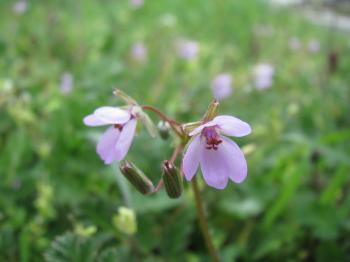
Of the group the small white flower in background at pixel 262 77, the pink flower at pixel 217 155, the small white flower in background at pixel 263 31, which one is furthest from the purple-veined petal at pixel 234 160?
the small white flower in background at pixel 263 31

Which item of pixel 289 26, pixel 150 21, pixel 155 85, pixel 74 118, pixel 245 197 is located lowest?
pixel 245 197

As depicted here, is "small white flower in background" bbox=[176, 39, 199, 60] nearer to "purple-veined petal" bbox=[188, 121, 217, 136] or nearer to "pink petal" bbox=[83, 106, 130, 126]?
"pink petal" bbox=[83, 106, 130, 126]

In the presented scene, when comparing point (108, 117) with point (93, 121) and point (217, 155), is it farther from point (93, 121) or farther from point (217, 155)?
point (217, 155)

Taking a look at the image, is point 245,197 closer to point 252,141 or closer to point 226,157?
point 252,141

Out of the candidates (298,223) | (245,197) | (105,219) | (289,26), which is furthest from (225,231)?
(289,26)

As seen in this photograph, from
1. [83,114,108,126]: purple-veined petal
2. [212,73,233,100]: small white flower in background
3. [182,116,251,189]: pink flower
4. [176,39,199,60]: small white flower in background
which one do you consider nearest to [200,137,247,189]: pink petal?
[182,116,251,189]: pink flower

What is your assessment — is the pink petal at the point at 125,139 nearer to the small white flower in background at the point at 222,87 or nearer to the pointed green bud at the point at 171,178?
the pointed green bud at the point at 171,178
